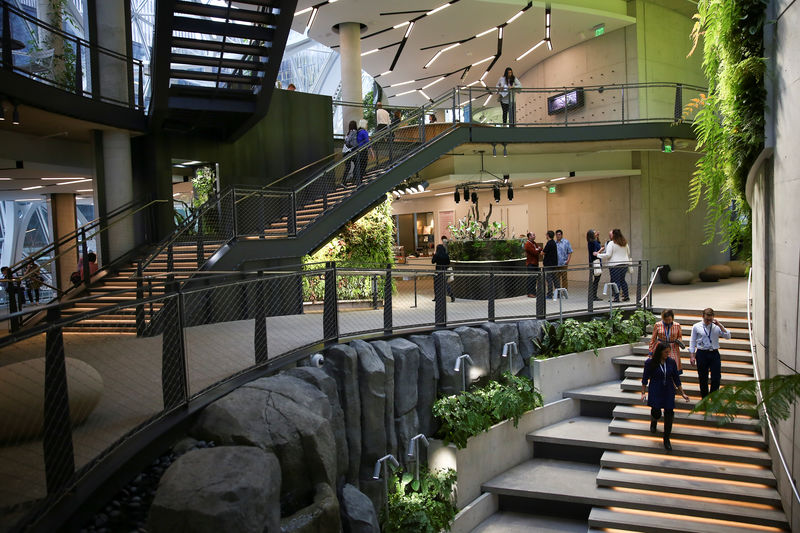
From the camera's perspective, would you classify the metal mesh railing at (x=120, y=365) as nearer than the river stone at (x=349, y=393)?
Yes

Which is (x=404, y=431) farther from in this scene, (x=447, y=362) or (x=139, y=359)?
(x=139, y=359)

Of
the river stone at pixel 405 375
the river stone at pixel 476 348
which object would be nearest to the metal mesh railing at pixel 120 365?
the river stone at pixel 405 375

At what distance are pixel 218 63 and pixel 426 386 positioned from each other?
26.3 feet

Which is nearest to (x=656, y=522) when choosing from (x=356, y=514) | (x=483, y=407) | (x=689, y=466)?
(x=689, y=466)

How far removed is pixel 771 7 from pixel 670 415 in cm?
574

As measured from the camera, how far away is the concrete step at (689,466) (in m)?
8.35

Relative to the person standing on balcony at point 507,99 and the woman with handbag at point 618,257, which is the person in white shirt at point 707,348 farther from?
the person standing on balcony at point 507,99

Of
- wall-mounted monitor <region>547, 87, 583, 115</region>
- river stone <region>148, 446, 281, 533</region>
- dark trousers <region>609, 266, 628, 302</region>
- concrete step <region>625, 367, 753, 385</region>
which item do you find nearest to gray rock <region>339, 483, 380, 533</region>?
river stone <region>148, 446, 281, 533</region>

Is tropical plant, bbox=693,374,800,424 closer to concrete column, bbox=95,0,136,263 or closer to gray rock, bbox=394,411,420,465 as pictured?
gray rock, bbox=394,411,420,465

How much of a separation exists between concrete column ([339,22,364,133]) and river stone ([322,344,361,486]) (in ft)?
38.3

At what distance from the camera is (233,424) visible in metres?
4.91

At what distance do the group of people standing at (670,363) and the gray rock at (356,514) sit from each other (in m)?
4.88

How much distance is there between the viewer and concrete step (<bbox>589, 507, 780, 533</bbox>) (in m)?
7.66

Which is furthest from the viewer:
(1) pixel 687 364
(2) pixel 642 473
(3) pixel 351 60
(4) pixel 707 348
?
(3) pixel 351 60
